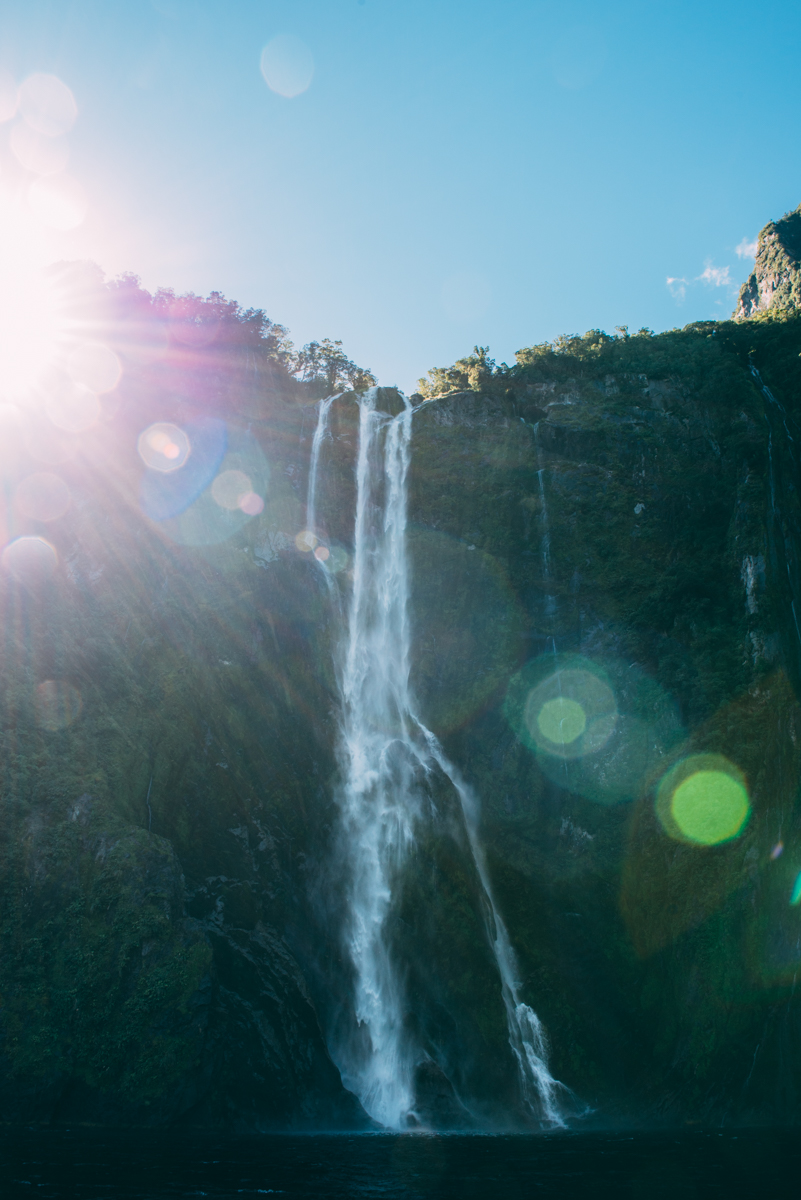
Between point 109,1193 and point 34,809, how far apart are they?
12.3 m

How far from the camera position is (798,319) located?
136ft

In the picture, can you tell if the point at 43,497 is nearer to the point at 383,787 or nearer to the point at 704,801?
the point at 383,787

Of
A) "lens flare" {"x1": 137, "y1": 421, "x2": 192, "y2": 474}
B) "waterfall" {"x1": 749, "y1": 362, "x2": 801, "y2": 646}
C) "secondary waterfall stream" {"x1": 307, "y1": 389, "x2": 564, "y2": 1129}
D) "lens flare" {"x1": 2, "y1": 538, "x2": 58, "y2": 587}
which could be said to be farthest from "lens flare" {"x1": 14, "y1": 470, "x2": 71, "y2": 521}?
"waterfall" {"x1": 749, "y1": 362, "x2": 801, "y2": 646}

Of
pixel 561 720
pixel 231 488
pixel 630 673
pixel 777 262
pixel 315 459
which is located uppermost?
pixel 777 262

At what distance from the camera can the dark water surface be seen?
13742mm

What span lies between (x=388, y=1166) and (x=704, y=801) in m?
16.5

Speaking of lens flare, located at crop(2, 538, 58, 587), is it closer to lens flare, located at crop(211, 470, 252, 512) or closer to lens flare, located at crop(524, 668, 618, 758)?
lens flare, located at crop(211, 470, 252, 512)

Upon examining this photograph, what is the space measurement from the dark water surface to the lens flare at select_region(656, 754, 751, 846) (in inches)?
350

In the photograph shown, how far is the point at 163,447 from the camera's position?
1353 inches

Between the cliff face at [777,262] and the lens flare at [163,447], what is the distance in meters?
48.8

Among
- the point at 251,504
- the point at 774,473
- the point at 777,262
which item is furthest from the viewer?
the point at 777,262

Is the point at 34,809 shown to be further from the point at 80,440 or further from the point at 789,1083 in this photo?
the point at 789,1083

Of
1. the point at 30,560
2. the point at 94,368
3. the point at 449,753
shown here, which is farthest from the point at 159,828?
the point at 94,368

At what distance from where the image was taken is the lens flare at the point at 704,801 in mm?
26734
